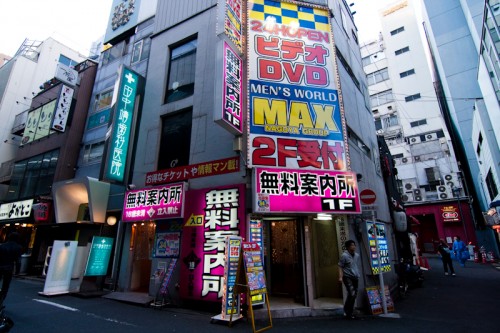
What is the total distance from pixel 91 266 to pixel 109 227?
207 cm

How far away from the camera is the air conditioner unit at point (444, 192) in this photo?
31.4 metres

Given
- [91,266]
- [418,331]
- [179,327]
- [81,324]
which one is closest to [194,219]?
[179,327]

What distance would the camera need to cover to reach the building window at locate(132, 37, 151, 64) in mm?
14652

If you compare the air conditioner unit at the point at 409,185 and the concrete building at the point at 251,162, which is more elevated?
the air conditioner unit at the point at 409,185

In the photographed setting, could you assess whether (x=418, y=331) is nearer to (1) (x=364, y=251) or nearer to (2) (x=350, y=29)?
(1) (x=364, y=251)

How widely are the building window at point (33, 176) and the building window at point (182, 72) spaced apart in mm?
10190

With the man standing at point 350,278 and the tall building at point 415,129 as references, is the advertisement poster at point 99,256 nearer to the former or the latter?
the man standing at point 350,278

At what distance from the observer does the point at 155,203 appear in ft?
31.5

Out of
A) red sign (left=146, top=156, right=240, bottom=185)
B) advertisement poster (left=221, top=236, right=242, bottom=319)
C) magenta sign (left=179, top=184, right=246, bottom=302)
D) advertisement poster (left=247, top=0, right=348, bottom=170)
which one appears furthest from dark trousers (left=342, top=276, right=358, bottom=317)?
red sign (left=146, top=156, right=240, bottom=185)

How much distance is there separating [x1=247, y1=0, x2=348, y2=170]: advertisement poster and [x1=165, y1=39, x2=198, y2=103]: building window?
135 inches

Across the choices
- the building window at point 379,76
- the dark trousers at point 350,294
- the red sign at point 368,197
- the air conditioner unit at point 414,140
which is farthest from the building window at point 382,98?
the dark trousers at point 350,294

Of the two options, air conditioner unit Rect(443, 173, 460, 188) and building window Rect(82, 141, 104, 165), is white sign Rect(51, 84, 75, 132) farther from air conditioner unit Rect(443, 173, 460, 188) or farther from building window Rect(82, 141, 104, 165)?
air conditioner unit Rect(443, 173, 460, 188)

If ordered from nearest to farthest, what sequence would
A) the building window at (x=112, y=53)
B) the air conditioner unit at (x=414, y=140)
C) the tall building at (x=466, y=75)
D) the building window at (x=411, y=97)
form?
the building window at (x=112, y=53) → the tall building at (x=466, y=75) → the air conditioner unit at (x=414, y=140) → the building window at (x=411, y=97)

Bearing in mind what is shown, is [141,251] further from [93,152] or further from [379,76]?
[379,76]
